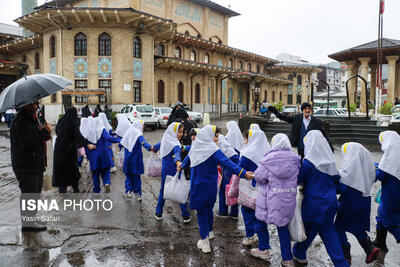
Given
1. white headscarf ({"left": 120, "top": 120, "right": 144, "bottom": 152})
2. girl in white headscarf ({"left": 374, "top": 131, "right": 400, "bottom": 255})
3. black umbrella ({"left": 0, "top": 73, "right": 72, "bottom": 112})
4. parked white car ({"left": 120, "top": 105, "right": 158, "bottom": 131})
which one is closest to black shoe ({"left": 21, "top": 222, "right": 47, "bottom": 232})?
black umbrella ({"left": 0, "top": 73, "right": 72, "bottom": 112})

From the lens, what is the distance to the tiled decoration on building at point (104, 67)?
23.7 meters

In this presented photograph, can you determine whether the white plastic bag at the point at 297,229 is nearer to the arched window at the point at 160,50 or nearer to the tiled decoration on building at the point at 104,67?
the tiled decoration on building at the point at 104,67

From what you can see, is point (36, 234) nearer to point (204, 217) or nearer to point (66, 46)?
point (204, 217)

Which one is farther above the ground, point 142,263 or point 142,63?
point 142,63

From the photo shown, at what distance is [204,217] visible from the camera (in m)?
4.04

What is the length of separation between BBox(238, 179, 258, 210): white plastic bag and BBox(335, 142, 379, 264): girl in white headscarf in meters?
0.94

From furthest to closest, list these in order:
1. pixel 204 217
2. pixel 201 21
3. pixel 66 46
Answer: pixel 201 21 < pixel 66 46 < pixel 204 217

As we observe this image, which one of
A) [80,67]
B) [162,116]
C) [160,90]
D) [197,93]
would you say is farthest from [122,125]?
[197,93]

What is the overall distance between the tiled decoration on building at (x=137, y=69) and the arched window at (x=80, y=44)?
365cm

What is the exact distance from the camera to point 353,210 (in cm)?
356

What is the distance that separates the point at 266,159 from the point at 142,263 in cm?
185

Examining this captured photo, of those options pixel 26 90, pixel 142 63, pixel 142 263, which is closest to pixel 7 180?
pixel 26 90

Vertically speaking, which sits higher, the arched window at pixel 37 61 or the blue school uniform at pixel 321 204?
the arched window at pixel 37 61

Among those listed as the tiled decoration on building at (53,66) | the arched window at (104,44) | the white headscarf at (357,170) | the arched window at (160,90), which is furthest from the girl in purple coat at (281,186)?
the arched window at (160,90)
